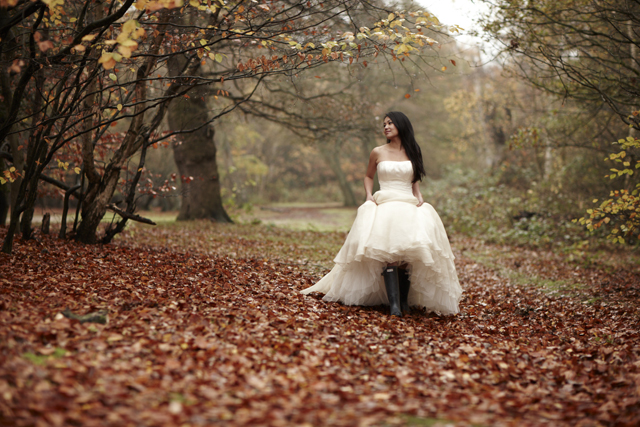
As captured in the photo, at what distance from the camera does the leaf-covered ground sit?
9.00ft

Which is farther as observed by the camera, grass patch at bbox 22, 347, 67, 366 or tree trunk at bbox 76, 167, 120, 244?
tree trunk at bbox 76, 167, 120, 244

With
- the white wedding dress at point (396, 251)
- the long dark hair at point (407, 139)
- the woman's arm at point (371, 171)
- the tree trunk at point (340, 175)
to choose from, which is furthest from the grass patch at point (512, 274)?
the tree trunk at point (340, 175)


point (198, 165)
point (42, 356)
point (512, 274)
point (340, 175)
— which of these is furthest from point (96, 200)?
point (340, 175)

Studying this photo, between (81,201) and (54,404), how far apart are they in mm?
5930

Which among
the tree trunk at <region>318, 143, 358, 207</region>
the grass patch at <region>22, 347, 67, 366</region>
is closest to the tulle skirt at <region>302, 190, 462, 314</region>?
the grass patch at <region>22, 347, 67, 366</region>

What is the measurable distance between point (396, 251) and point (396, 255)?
11cm

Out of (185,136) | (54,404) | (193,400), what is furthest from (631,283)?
(185,136)

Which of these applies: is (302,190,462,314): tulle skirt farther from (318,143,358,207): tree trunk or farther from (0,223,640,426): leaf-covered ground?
(318,143,358,207): tree trunk

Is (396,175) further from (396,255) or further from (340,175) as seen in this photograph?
(340,175)

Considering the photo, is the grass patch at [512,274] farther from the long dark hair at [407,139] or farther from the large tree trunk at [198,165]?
the large tree trunk at [198,165]

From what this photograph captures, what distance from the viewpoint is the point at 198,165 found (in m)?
15.1

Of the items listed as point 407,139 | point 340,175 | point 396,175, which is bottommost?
point 396,175

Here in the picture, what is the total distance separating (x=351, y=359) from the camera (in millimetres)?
3838

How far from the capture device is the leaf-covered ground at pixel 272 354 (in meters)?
2.74
